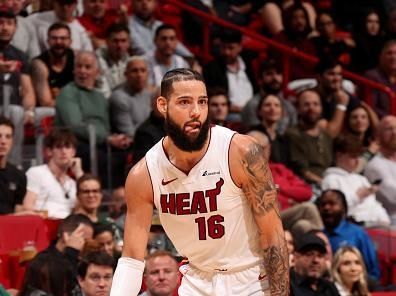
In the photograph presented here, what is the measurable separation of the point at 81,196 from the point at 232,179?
370cm

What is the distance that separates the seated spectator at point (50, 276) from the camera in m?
7.75

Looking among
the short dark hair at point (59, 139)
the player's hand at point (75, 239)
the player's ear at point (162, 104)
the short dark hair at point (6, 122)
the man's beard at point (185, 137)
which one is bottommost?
the player's hand at point (75, 239)

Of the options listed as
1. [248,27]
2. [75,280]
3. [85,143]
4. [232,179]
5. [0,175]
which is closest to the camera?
[232,179]

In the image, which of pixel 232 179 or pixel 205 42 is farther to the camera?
pixel 205 42

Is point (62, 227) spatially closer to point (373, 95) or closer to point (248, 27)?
point (373, 95)

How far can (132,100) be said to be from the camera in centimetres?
1102

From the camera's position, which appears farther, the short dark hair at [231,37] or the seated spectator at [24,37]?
the short dark hair at [231,37]

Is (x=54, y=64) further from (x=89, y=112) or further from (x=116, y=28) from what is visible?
(x=116, y=28)

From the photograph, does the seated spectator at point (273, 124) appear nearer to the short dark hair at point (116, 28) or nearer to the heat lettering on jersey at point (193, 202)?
the short dark hair at point (116, 28)

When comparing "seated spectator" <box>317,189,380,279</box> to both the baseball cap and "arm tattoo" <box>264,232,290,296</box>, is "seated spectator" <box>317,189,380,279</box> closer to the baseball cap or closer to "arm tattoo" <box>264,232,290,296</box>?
the baseball cap

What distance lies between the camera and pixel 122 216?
31.4ft

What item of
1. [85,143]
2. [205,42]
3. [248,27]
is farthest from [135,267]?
[248,27]

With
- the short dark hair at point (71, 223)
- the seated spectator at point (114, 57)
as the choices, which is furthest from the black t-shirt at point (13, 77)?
the short dark hair at point (71, 223)

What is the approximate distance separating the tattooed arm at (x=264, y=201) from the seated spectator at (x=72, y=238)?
2835 millimetres
